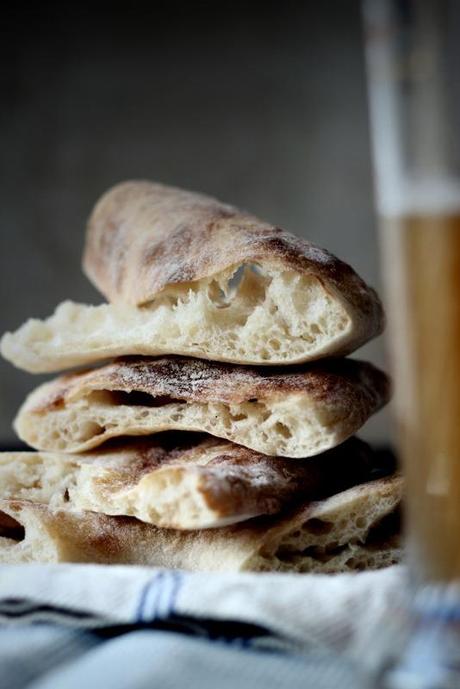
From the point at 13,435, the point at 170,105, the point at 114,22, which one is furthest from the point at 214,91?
the point at 13,435

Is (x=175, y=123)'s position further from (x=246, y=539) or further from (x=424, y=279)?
(x=424, y=279)

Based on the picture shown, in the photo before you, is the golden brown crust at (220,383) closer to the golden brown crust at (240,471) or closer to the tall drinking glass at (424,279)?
the golden brown crust at (240,471)

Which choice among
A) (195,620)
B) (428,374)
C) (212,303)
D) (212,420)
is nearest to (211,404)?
(212,420)

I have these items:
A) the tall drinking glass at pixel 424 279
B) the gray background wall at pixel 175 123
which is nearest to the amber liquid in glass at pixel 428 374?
the tall drinking glass at pixel 424 279

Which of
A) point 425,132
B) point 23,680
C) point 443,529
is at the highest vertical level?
point 425,132

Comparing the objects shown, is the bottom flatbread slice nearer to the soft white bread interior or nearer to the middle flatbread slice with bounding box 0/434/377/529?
the middle flatbread slice with bounding box 0/434/377/529

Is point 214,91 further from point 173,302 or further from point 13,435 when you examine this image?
point 173,302

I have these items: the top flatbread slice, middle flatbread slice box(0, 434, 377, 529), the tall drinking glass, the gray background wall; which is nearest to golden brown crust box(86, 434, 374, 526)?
middle flatbread slice box(0, 434, 377, 529)
